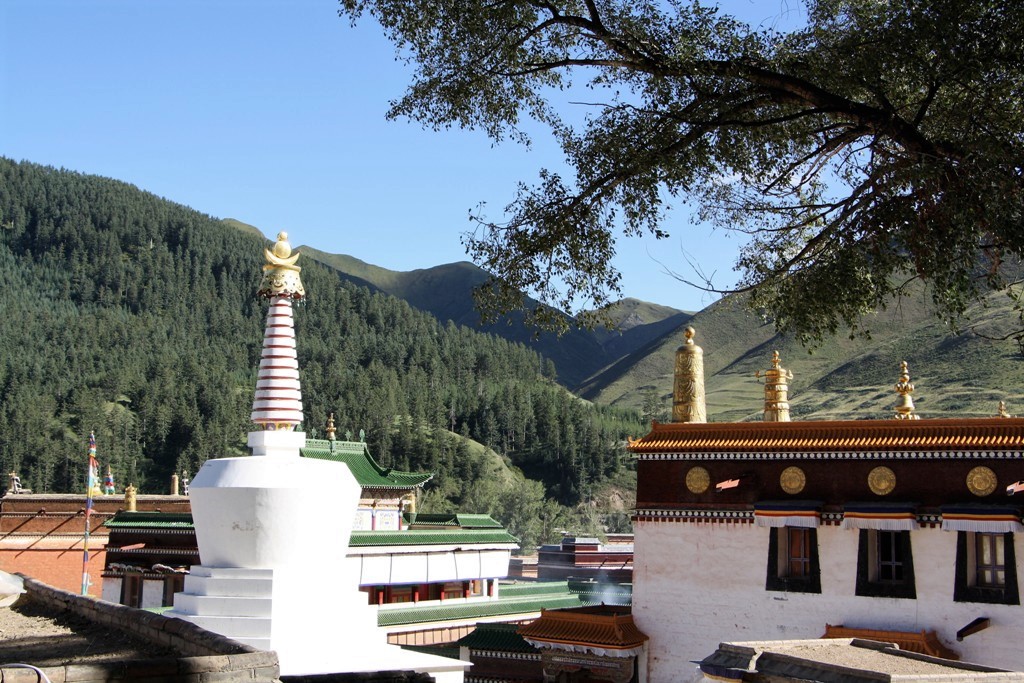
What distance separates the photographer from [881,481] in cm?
1803

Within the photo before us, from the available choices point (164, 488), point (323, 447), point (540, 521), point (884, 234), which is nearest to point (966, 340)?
point (540, 521)

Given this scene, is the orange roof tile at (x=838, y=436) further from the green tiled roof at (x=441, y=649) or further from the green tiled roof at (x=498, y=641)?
the green tiled roof at (x=441, y=649)

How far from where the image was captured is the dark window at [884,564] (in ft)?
58.0

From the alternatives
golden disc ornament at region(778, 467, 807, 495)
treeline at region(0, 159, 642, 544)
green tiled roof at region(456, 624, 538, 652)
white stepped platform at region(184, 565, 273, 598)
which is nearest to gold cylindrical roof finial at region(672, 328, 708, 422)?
golden disc ornament at region(778, 467, 807, 495)

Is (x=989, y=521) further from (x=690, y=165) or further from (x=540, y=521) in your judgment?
(x=540, y=521)

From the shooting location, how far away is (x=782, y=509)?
1859 cm

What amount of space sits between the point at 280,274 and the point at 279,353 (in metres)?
1.40

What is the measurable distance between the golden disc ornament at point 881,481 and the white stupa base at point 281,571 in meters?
7.66

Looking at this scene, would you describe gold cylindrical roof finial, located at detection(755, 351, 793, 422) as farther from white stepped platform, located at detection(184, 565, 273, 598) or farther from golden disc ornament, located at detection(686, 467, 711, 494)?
white stepped platform, located at detection(184, 565, 273, 598)

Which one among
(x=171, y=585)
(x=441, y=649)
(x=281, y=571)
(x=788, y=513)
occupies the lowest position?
(x=441, y=649)

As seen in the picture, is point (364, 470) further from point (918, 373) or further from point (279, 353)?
point (918, 373)

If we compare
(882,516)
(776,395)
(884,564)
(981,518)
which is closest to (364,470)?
(776,395)

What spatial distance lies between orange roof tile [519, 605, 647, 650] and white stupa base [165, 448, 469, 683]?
320 cm

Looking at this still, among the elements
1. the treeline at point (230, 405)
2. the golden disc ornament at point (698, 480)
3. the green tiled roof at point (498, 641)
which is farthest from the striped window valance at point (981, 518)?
the treeline at point (230, 405)
